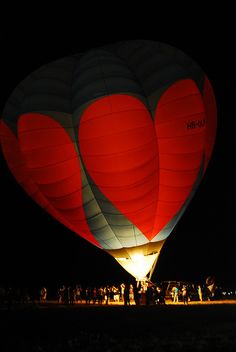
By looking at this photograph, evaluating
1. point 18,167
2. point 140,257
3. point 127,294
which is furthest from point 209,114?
point 18,167

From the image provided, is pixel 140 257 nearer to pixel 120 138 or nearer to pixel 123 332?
pixel 120 138

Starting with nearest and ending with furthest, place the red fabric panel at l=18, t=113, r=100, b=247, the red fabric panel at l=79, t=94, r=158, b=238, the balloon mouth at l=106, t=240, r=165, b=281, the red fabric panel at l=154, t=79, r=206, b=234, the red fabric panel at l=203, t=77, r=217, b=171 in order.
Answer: the red fabric panel at l=79, t=94, r=158, b=238, the red fabric panel at l=154, t=79, r=206, b=234, the red fabric panel at l=18, t=113, r=100, b=247, the red fabric panel at l=203, t=77, r=217, b=171, the balloon mouth at l=106, t=240, r=165, b=281

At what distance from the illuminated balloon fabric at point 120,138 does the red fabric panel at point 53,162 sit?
0.04 meters

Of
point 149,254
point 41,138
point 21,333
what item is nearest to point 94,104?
point 41,138

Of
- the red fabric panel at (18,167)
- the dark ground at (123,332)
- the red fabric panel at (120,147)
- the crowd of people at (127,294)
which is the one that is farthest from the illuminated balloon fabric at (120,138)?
the dark ground at (123,332)

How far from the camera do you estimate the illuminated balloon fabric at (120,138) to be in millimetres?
17500

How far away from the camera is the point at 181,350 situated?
7211 mm

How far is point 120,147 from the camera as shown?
17.4m

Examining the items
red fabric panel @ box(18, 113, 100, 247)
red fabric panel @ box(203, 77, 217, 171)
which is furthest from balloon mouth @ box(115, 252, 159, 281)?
red fabric panel @ box(203, 77, 217, 171)

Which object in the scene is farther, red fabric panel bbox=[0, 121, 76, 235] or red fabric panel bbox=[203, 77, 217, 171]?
red fabric panel bbox=[0, 121, 76, 235]

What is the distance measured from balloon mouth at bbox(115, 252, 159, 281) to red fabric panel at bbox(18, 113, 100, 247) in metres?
2.29

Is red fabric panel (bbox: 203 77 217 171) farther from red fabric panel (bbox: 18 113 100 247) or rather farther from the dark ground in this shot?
the dark ground

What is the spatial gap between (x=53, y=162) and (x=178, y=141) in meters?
5.00

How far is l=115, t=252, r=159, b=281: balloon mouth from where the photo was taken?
19.2 m
